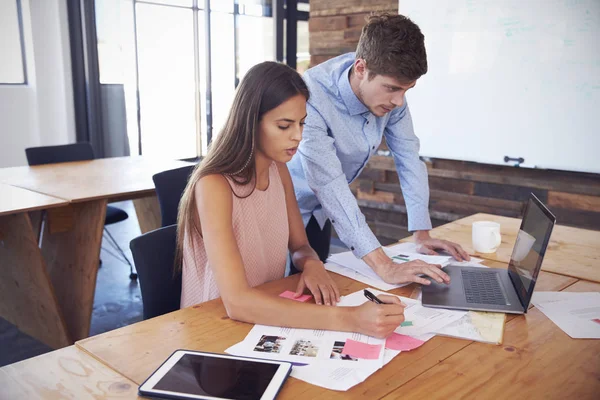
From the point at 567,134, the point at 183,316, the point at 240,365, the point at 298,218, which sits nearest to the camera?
the point at 240,365

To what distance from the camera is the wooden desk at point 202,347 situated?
36.9 inches

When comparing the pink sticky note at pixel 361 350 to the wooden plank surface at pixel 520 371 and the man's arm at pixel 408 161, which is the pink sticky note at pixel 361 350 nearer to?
the wooden plank surface at pixel 520 371

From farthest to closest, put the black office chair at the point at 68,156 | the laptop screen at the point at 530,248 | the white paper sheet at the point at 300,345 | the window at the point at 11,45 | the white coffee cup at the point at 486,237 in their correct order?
the window at the point at 11,45 < the black office chair at the point at 68,156 < the white coffee cup at the point at 486,237 < the laptop screen at the point at 530,248 < the white paper sheet at the point at 300,345

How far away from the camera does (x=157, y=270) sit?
1410 millimetres

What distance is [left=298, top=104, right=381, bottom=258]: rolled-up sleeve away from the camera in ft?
5.32

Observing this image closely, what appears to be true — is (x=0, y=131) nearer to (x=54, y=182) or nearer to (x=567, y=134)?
(x=54, y=182)

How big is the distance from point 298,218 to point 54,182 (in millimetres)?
1646

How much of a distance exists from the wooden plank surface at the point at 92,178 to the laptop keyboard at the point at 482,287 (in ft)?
5.68

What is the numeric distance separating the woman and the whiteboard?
1990 millimetres

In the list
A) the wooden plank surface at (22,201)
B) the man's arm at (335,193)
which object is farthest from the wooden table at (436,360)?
the wooden plank surface at (22,201)

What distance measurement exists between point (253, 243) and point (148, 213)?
2.08 meters

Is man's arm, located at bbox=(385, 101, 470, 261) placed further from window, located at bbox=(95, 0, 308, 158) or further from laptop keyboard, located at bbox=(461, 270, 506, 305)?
window, located at bbox=(95, 0, 308, 158)

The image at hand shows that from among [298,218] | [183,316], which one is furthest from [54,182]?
[183,316]

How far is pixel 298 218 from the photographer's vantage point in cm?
173
